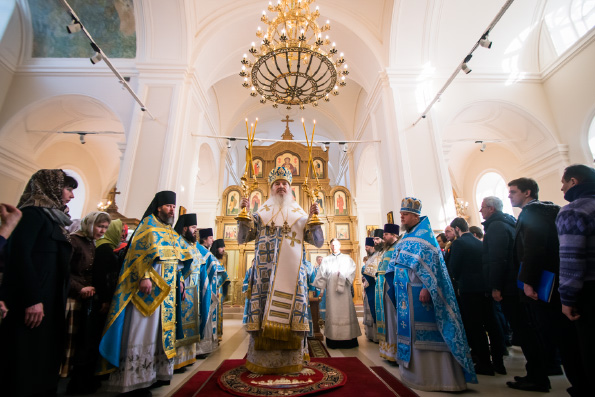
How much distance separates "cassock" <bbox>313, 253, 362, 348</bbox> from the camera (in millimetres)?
4750

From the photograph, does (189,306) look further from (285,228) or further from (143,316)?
(285,228)

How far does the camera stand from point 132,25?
7.80 m

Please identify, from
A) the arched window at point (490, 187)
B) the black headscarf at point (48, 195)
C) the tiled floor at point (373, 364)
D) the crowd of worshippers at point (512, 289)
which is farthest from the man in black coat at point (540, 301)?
the arched window at point (490, 187)

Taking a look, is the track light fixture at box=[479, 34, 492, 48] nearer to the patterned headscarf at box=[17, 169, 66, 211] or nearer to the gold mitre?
the gold mitre

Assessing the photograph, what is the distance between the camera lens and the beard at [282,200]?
3229 millimetres

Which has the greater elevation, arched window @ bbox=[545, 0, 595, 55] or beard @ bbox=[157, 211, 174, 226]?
arched window @ bbox=[545, 0, 595, 55]

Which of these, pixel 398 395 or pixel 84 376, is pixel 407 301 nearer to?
pixel 398 395

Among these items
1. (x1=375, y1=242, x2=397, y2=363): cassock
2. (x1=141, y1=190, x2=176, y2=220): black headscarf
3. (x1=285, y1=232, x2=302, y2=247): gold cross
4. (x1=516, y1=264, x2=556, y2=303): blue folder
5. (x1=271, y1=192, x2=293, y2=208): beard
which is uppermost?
(x1=271, y1=192, x2=293, y2=208): beard

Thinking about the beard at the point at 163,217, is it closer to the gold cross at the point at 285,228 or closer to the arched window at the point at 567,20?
the gold cross at the point at 285,228

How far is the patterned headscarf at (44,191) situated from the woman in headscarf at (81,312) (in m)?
0.68

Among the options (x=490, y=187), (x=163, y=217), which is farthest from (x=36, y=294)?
(x=490, y=187)

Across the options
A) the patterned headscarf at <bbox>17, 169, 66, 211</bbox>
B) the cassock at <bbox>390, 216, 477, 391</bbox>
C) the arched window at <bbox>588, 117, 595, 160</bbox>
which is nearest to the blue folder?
the cassock at <bbox>390, 216, 477, 391</bbox>

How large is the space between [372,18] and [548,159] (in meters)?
6.06

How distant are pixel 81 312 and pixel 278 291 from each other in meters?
1.78
